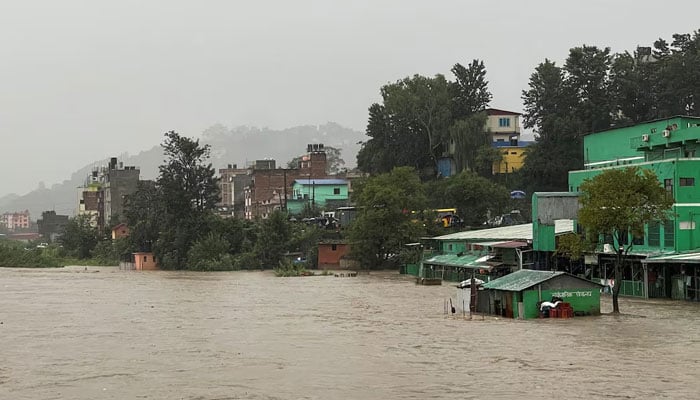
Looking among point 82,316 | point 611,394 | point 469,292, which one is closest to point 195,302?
point 82,316

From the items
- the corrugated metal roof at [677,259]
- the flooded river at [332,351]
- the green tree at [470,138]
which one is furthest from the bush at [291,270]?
the corrugated metal roof at [677,259]

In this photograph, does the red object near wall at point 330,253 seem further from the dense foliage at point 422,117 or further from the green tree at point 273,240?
the dense foliage at point 422,117

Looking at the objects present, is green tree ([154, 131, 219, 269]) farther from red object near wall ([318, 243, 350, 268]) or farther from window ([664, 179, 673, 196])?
window ([664, 179, 673, 196])

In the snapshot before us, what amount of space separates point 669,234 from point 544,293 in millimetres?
10201

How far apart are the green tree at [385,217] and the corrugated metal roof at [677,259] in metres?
25.8

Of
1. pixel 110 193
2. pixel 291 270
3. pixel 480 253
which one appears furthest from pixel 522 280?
pixel 110 193

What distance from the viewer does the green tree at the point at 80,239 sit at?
91481 mm

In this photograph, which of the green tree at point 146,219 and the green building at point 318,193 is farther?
the green building at point 318,193

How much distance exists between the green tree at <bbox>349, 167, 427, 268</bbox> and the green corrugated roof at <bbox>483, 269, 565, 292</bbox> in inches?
1136

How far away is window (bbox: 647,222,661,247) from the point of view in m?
39.1

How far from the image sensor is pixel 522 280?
31906 millimetres

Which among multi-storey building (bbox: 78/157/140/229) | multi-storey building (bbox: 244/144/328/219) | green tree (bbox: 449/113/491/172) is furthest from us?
multi-storey building (bbox: 78/157/140/229)

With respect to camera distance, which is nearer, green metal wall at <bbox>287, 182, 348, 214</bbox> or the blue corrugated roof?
green metal wall at <bbox>287, 182, 348, 214</bbox>

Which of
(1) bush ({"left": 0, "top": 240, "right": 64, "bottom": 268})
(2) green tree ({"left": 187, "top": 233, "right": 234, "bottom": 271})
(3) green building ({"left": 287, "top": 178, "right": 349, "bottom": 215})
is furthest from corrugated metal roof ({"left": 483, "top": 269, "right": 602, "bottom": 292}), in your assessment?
(1) bush ({"left": 0, "top": 240, "right": 64, "bottom": 268})
